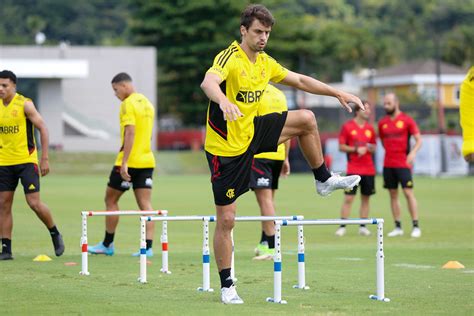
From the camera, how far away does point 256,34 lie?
31.1 feet

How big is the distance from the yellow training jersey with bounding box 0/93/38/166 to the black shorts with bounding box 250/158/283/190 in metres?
2.94

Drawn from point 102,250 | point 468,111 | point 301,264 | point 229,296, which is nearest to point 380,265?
point 301,264

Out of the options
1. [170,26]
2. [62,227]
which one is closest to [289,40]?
[170,26]

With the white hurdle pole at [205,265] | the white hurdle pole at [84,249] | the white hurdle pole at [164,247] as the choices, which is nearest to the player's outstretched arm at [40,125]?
the white hurdle pole at [84,249]

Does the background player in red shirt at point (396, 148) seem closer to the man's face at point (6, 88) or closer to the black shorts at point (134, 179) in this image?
the black shorts at point (134, 179)

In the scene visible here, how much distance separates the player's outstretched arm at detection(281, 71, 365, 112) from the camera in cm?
993

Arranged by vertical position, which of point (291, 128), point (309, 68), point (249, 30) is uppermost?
point (309, 68)

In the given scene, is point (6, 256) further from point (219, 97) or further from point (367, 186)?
point (367, 186)

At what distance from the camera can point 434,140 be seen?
4606cm

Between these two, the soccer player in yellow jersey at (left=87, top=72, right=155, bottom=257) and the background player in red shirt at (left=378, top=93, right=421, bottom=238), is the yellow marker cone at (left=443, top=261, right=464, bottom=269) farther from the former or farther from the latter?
the background player in red shirt at (left=378, top=93, right=421, bottom=238)

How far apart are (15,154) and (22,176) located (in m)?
0.30

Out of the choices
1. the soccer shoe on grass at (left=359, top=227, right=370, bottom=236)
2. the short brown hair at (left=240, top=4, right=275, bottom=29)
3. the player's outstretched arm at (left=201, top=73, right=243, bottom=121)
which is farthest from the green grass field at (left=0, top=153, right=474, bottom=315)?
the short brown hair at (left=240, top=4, right=275, bottom=29)

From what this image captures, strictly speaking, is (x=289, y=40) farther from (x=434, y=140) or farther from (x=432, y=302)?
(x=432, y=302)

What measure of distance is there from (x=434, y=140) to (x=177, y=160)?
626 inches
